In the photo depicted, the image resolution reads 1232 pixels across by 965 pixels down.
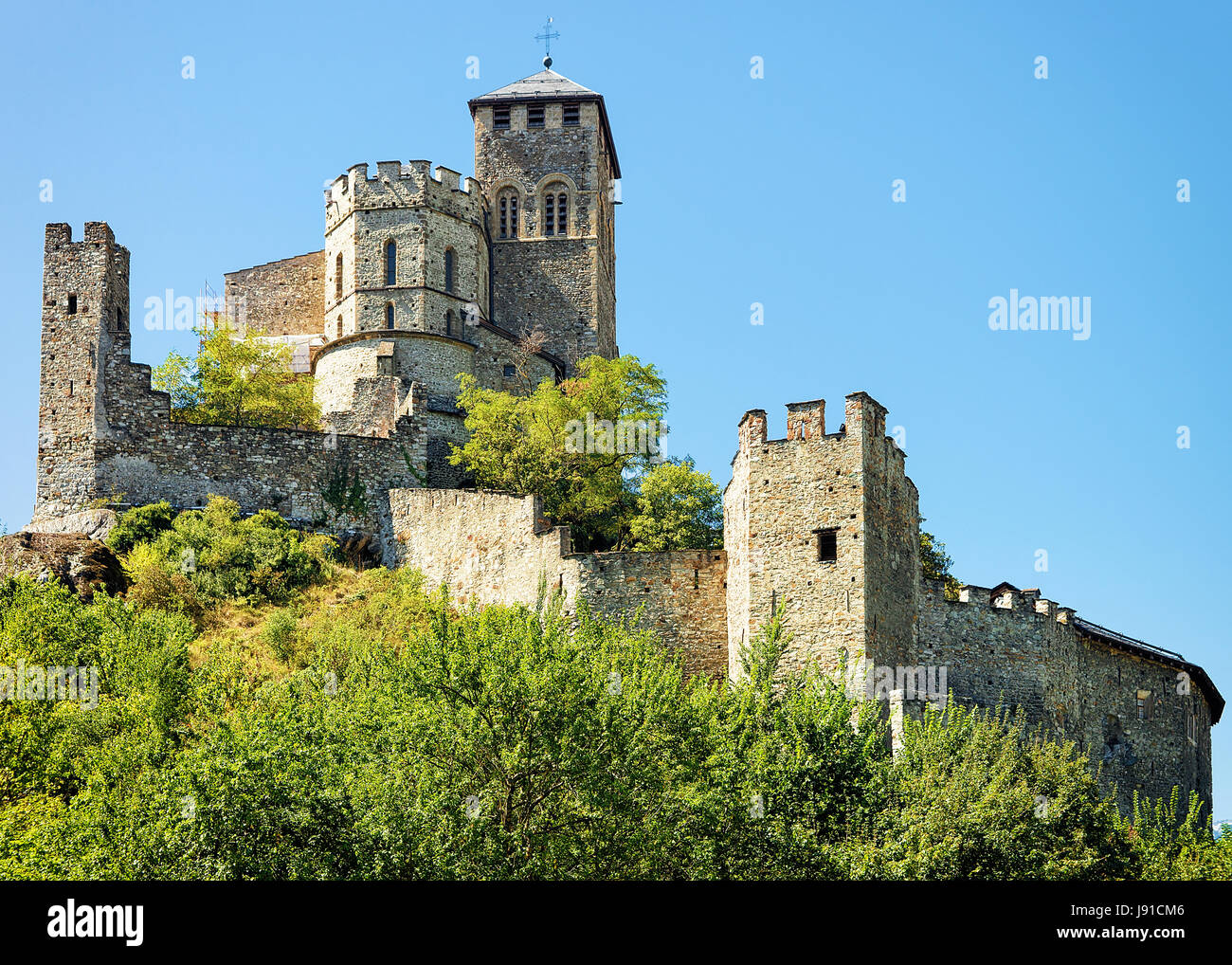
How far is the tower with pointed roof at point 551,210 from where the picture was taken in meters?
72.2

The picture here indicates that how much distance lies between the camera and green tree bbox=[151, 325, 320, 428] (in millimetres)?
54312

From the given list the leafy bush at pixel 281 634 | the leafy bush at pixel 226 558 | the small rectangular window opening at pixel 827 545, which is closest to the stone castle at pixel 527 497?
the small rectangular window opening at pixel 827 545

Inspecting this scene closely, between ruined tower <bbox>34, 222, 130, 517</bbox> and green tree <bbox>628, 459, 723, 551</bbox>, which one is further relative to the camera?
ruined tower <bbox>34, 222, 130, 517</bbox>

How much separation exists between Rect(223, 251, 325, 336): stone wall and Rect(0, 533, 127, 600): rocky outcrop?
2301 centimetres

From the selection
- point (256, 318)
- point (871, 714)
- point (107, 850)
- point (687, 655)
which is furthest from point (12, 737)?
point (256, 318)

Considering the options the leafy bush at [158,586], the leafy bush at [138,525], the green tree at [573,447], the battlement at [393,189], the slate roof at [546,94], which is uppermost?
the slate roof at [546,94]

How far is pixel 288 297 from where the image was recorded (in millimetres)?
68562

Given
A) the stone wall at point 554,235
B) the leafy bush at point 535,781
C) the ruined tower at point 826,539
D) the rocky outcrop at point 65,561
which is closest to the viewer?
the leafy bush at point 535,781

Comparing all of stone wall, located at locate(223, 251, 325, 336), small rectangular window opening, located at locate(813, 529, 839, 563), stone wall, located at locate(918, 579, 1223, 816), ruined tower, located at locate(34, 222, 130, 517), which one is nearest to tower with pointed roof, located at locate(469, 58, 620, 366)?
stone wall, located at locate(223, 251, 325, 336)

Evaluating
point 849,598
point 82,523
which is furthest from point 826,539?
point 82,523

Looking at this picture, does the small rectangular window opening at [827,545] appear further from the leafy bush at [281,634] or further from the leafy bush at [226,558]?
the leafy bush at [226,558]

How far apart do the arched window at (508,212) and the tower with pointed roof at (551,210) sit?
4cm

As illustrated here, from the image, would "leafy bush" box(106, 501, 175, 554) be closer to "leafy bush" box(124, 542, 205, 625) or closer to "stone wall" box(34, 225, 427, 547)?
"leafy bush" box(124, 542, 205, 625)
